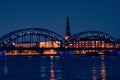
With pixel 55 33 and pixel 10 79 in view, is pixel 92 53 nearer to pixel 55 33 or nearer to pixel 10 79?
pixel 55 33

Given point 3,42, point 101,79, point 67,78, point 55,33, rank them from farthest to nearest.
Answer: point 55,33, point 3,42, point 67,78, point 101,79

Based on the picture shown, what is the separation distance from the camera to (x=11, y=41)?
181m

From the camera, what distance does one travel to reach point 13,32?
182 metres

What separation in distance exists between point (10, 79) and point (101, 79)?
8570mm

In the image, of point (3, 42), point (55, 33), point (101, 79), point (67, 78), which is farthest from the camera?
point (55, 33)

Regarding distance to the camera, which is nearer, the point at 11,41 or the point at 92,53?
the point at 11,41

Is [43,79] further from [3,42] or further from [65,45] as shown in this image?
[65,45]

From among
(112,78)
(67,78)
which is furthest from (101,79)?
(67,78)

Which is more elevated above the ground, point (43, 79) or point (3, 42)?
point (3, 42)

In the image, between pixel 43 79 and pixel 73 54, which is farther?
pixel 73 54

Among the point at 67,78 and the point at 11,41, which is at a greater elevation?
the point at 11,41

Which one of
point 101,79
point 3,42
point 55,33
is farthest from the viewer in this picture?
point 55,33

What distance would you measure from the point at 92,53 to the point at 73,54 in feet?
27.1

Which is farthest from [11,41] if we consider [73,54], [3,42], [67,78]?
[67,78]
